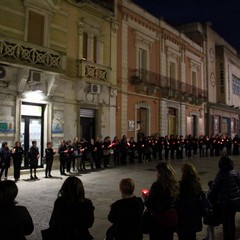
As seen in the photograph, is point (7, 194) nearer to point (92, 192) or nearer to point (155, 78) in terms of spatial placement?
point (92, 192)

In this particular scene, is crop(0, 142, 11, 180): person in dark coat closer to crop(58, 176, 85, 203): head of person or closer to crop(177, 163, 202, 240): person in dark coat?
crop(177, 163, 202, 240): person in dark coat

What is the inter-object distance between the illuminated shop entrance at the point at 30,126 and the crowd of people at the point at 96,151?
2.47ft

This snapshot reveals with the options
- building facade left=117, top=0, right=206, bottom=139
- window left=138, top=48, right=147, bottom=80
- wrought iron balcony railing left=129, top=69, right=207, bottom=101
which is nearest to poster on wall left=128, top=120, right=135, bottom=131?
building facade left=117, top=0, right=206, bottom=139

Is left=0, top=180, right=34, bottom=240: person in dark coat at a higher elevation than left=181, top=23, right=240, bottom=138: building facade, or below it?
below

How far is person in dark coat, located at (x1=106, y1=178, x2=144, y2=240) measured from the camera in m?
3.71

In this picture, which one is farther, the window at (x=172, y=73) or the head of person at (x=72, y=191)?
the window at (x=172, y=73)

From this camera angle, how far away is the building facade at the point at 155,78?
830 inches

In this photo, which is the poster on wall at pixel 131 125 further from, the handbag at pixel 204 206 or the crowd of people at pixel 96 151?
the handbag at pixel 204 206

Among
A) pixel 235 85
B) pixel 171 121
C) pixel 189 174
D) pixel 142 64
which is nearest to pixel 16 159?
pixel 189 174

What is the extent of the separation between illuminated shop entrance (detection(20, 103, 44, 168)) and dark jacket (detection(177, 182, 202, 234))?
38.2 ft

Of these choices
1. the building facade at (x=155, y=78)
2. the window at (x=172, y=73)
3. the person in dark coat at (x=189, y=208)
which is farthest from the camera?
the window at (x=172, y=73)

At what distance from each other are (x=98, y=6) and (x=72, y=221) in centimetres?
1672

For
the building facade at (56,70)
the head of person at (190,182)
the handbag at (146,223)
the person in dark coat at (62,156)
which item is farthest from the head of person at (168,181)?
→ the building facade at (56,70)

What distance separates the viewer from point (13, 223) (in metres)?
3.21
